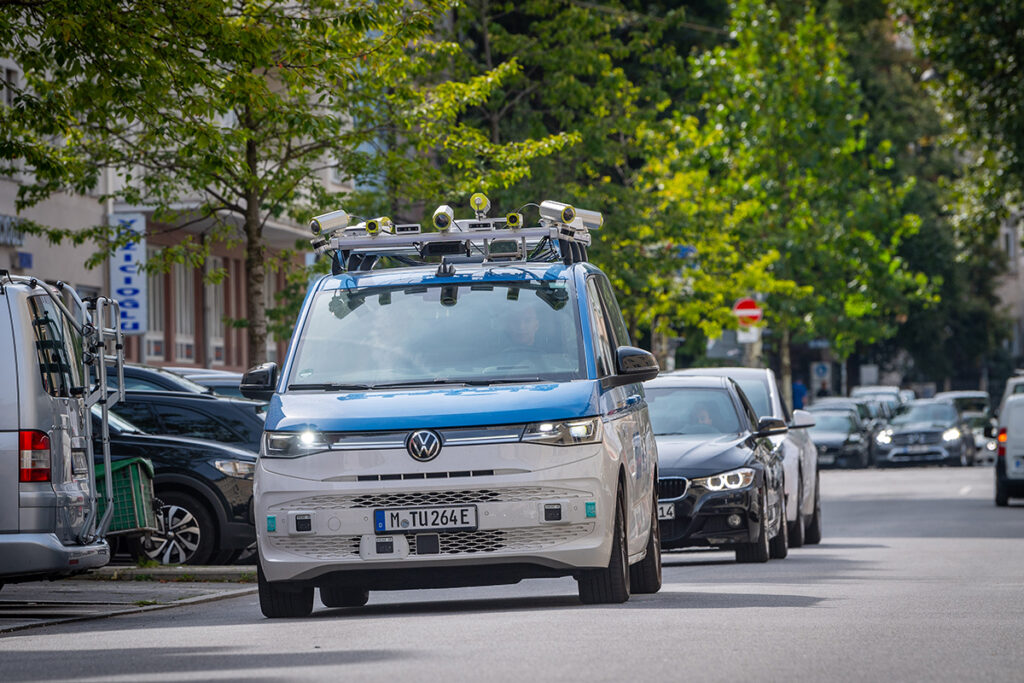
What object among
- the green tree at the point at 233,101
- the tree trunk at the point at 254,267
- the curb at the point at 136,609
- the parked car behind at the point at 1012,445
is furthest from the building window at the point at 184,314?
the curb at the point at 136,609

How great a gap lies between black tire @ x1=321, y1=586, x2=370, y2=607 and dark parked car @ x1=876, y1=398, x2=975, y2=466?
41.2 metres

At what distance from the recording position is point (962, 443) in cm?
5425

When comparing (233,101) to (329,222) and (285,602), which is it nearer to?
(329,222)

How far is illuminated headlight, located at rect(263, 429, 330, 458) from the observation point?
38.8 feet

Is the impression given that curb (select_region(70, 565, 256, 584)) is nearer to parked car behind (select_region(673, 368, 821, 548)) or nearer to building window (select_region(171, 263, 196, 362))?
parked car behind (select_region(673, 368, 821, 548))

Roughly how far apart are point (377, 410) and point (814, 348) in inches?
2991

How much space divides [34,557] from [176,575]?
5.04m

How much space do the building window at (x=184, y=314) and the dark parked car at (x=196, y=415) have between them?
1975cm

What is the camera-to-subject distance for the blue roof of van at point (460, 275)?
12938 mm

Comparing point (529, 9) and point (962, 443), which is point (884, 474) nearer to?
point (962, 443)

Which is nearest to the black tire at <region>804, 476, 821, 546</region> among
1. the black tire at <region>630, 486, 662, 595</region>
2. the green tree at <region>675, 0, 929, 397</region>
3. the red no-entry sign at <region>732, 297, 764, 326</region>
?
the black tire at <region>630, 486, 662, 595</region>

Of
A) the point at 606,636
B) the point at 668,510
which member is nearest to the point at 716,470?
the point at 668,510

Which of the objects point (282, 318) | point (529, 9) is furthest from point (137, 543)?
point (529, 9)

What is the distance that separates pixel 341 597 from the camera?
44.9 feet
